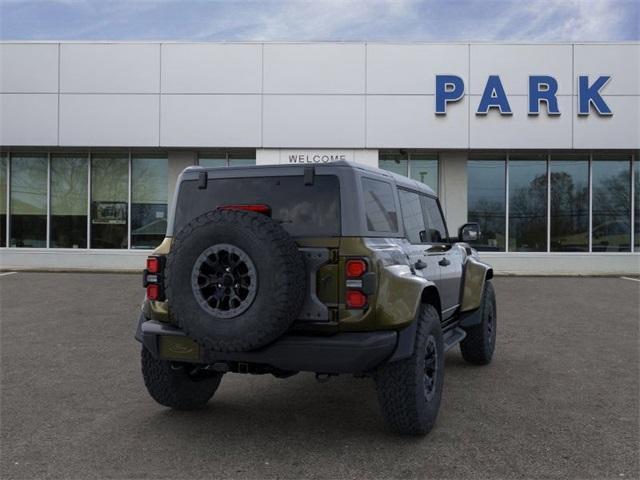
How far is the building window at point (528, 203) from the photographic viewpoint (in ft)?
58.2

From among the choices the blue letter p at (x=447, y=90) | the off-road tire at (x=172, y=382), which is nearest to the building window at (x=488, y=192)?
the blue letter p at (x=447, y=90)

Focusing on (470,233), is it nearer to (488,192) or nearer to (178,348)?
(178,348)

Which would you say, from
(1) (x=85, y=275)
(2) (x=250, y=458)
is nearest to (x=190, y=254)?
(2) (x=250, y=458)

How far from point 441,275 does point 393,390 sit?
5.23ft

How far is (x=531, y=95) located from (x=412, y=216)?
13.3 meters

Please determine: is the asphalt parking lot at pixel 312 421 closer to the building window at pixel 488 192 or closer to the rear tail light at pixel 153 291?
the rear tail light at pixel 153 291

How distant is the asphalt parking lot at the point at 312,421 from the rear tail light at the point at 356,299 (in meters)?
0.97

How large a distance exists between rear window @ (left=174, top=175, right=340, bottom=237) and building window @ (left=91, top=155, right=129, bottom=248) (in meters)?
14.4

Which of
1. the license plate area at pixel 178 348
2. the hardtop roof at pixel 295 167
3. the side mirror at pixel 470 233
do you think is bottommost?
the license plate area at pixel 178 348

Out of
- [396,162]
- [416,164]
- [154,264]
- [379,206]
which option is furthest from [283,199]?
[416,164]

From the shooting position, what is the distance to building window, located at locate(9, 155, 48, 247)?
18.2 metres

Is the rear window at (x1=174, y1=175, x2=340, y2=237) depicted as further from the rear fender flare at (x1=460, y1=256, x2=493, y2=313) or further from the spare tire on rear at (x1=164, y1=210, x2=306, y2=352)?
the rear fender flare at (x1=460, y1=256, x2=493, y2=313)

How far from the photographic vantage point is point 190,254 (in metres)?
3.70

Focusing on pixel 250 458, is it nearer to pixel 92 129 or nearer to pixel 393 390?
pixel 393 390
